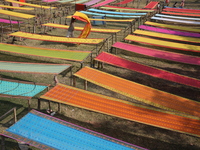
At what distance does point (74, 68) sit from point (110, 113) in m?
4.34

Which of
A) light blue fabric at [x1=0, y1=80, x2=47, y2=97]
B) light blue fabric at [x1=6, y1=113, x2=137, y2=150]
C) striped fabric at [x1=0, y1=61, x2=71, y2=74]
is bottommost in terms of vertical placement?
light blue fabric at [x1=6, y1=113, x2=137, y2=150]

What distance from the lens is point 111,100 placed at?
246 inches

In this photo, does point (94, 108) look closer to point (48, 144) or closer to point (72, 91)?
point (72, 91)

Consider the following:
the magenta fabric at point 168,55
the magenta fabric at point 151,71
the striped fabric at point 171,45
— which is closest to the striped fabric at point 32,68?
the magenta fabric at point 151,71

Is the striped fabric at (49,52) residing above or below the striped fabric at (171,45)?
below

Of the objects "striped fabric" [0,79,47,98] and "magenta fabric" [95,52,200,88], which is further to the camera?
"magenta fabric" [95,52,200,88]

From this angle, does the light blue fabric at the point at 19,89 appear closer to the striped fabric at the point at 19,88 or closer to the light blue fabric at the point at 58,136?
the striped fabric at the point at 19,88

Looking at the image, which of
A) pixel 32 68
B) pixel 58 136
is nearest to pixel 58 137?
pixel 58 136

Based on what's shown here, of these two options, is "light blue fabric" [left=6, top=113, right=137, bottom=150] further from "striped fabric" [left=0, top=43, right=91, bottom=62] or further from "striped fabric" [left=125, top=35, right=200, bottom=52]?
"striped fabric" [left=125, top=35, right=200, bottom=52]

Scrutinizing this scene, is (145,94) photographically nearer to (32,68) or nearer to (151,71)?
(151,71)

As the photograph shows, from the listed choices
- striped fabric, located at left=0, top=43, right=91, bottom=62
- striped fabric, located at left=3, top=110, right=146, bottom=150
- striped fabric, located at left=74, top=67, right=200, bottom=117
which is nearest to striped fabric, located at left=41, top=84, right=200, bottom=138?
striped fabric, located at left=74, top=67, right=200, bottom=117

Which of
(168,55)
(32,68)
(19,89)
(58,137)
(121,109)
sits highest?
(168,55)

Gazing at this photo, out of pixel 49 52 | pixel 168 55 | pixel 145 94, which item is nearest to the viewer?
pixel 145 94

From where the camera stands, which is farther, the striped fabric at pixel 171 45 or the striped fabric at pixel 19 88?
the striped fabric at pixel 171 45
